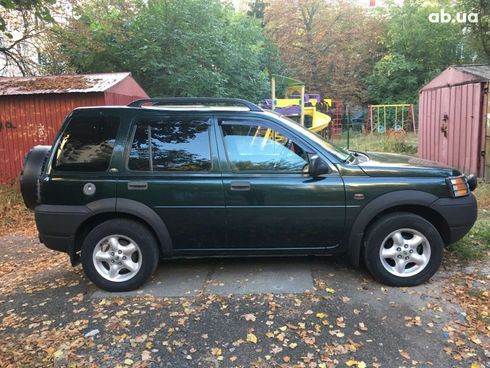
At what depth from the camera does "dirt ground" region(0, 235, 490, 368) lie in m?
3.21

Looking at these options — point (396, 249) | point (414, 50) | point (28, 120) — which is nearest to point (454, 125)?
point (396, 249)

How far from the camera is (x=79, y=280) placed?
4.73 meters

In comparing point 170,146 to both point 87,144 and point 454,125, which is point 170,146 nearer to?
point 87,144

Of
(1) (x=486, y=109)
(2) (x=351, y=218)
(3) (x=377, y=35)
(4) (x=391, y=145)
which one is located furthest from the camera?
(3) (x=377, y=35)

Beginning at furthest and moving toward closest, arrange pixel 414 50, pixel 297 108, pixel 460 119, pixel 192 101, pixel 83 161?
pixel 414 50
pixel 297 108
pixel 460 119
pixel 192 101
pixel 83 161

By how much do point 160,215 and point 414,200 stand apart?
2426 mm

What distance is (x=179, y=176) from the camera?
4.17 metres

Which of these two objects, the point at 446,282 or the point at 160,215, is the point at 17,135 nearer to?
the point at 160,215

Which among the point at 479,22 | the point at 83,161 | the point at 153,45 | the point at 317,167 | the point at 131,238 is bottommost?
the point at 131,238

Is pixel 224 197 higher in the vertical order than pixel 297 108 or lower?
lower

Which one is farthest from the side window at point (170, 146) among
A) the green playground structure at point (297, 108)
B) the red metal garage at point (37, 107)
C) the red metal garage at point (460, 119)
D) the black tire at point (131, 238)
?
the green playground structure at point (297, 108)

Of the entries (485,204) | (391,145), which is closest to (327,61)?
(391,145)

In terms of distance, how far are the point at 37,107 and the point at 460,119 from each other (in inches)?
371

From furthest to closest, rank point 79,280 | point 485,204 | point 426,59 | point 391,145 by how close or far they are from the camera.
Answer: point 426,59
point 391,145
point 485,204
point 79,280
